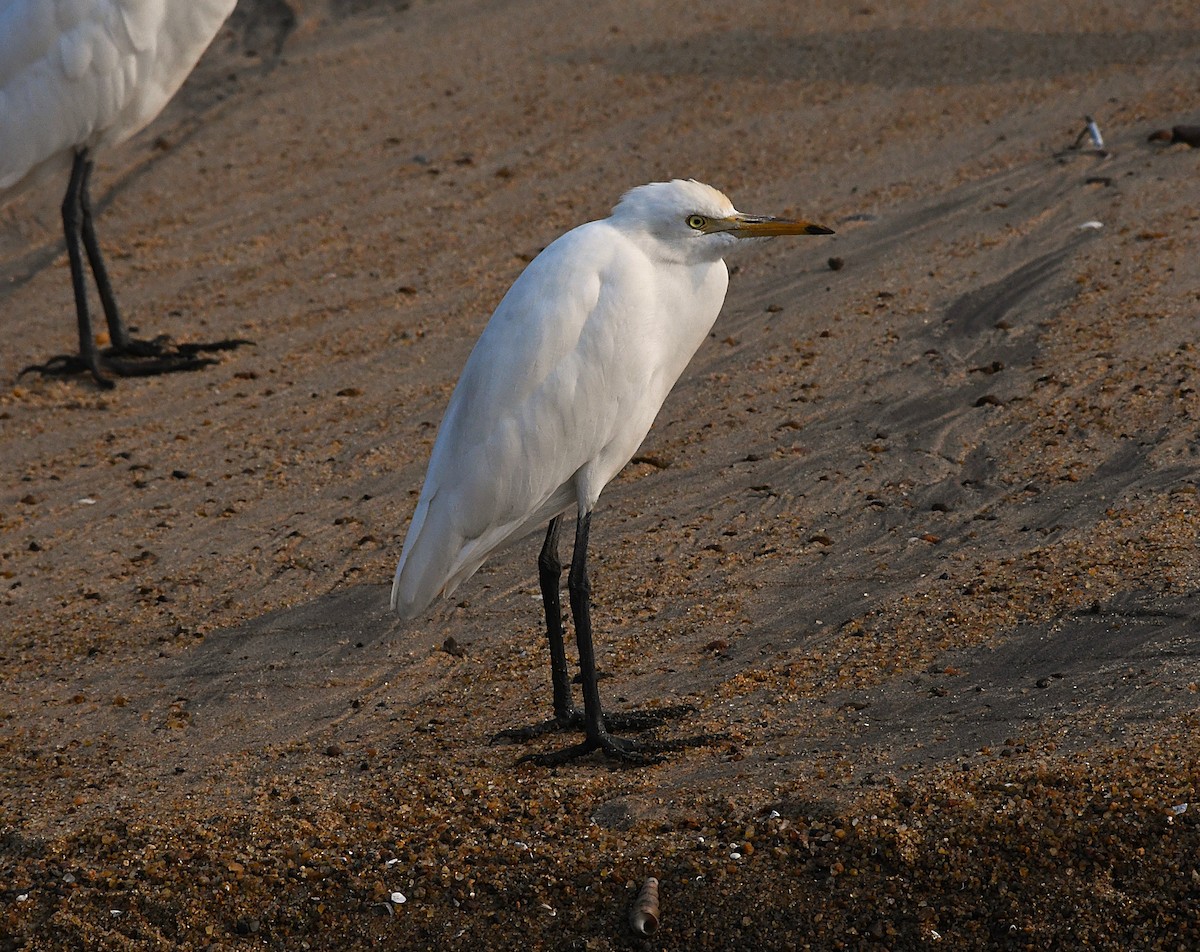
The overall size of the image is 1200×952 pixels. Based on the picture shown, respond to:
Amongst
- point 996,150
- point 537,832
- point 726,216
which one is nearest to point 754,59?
point 996,150

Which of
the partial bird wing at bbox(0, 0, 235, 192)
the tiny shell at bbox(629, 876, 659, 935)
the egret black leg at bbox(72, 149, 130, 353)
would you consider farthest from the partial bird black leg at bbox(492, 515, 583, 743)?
the partial bird wing at bbox(0, 0, 235, 192)

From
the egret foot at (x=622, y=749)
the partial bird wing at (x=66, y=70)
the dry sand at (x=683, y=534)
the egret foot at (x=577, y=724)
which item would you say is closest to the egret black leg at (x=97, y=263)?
the partial bird wing at (x=66, y=70)

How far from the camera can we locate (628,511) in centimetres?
621

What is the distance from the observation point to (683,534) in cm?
593

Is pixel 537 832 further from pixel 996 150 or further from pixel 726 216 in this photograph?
pixel 996 150

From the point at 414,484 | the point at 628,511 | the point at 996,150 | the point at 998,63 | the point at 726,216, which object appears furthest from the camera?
the point at 998,63

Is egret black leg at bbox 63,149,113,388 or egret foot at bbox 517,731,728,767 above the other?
egret black leg at bbox 63,149,113,388

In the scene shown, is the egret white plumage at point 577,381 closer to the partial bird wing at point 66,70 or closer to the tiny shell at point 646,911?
A: the tiny shell at point 646,911

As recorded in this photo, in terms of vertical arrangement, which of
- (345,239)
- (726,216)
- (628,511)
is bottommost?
(628,511)

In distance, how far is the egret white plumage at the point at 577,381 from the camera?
4.37 m

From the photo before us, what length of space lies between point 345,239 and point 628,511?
4.20m

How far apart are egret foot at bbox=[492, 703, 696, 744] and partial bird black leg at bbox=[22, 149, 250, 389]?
4.39 m

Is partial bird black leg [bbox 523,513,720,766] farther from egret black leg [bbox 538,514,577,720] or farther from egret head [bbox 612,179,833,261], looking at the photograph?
egret head [bbox 612,179,833,261]

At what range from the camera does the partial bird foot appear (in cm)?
822
